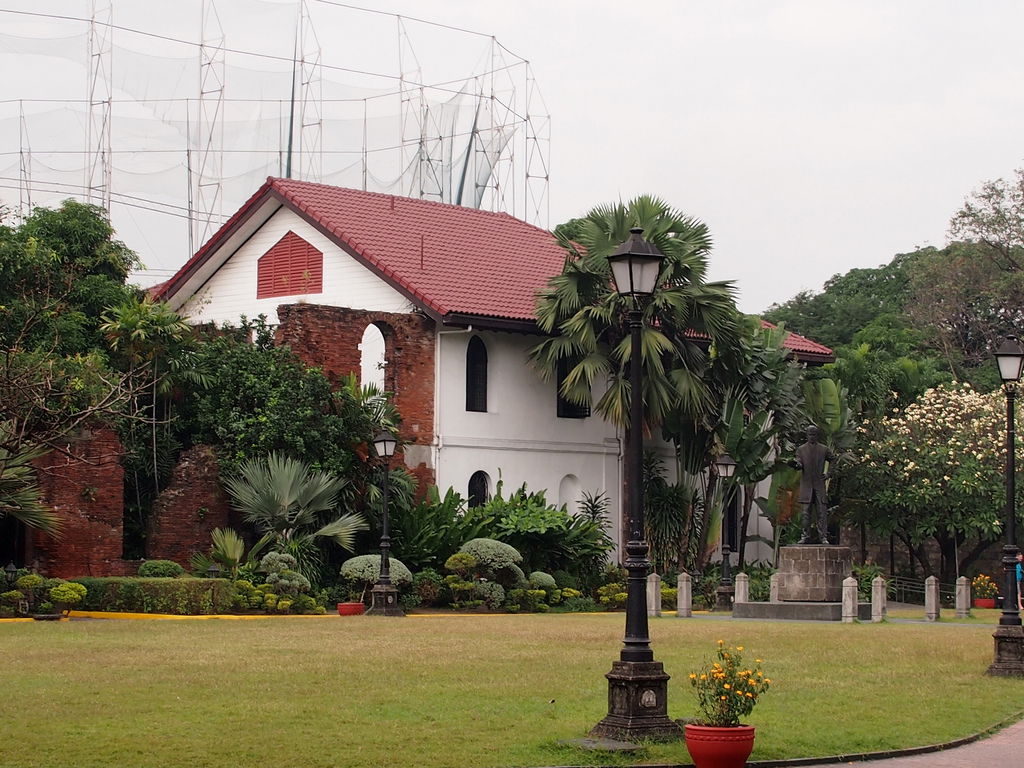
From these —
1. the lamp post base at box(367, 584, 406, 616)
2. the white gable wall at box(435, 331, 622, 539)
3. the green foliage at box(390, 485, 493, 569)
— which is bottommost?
the lamp post base at box(367, 584, 406, 616)

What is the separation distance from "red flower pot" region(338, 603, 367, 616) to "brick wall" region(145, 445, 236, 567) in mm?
4095

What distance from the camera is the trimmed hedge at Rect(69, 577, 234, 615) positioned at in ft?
88.6

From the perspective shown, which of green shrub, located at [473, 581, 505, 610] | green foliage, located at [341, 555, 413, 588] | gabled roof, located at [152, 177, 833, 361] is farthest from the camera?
gabled roof, located at [152, 177, 833, 361]

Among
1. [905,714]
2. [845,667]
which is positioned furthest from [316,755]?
[845,667]

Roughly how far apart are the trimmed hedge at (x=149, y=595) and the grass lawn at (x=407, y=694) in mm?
2962

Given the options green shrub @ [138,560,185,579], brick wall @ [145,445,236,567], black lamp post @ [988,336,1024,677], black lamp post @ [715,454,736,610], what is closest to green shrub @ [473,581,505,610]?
black lamp post @ [715,454,736,610]

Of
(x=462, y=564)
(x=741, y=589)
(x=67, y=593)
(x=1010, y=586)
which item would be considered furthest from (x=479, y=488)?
(x=1010, y=586)

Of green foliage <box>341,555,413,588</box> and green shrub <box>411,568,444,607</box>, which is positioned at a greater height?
green foliage <box>341,555,413,588</box>

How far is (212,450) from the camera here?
3195 centimetres

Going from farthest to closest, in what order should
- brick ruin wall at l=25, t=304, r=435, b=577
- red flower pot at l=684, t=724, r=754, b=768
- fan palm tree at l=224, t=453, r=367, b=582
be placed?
fan palm tree at l=224, t=453, r=367, b=582, brick ruin wall at l=25, t=304, r=435, b=577, red flower pot at l=684, t=724, r=754, b=768

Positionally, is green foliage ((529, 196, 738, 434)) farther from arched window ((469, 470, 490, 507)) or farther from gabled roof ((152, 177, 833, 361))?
arched window ((469, 470, 490, 507))

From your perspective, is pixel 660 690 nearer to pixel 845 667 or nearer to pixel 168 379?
pixel 845 667

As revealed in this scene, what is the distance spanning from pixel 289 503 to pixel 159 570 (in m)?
3.10

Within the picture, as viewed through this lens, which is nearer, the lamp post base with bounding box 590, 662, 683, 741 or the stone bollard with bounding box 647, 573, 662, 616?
the lamp post base with bounding box 590, 662, 683, 741
